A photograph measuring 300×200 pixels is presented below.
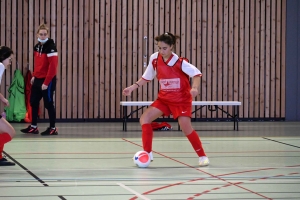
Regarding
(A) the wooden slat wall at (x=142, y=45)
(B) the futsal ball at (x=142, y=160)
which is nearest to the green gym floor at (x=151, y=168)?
(B) the futsal ball at (x=142, y=160)

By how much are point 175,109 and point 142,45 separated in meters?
7.36

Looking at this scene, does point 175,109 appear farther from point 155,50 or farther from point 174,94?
point 155,50

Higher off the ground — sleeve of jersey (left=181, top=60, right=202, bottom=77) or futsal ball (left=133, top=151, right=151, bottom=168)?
Result: sleeve of jersey (left=181, top=60, right=202, bottom=77)

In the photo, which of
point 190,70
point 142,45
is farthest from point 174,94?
point 142,45

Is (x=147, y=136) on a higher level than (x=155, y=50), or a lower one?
lower

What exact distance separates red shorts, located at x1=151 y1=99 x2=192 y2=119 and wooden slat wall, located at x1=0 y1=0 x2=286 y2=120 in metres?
7.06

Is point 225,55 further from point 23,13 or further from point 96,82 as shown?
point 23,13

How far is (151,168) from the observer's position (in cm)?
778

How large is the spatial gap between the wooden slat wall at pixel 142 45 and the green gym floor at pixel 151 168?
266 centimetres

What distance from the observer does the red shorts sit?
7.91m

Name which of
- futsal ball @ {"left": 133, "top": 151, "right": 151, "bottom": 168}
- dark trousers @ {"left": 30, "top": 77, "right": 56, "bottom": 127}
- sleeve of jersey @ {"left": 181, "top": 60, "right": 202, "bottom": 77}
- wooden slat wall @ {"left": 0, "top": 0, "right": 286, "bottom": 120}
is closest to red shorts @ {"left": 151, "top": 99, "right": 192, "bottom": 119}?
sleeve of jersey @ {"left": 181, "top": 60, "right": 202, "bottom": 77}

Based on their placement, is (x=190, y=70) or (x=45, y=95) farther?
(x=45, y=95)

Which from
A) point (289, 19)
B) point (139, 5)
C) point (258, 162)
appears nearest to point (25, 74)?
point (139, 5)

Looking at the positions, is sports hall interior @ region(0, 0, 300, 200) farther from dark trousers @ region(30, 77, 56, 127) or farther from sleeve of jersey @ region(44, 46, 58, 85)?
sleeve of jersey @ region(44, 46, 58, 85)
